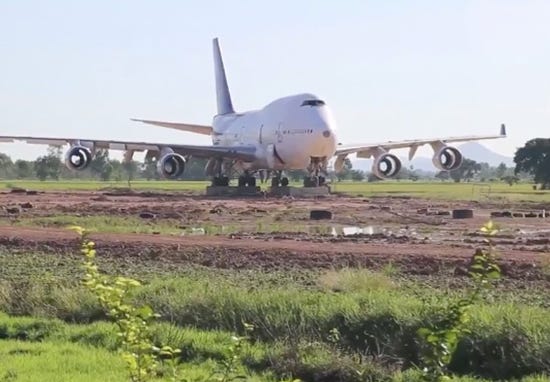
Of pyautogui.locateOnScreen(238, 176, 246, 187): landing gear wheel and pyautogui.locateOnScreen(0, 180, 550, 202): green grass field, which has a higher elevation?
pyautogui.locateOnScreen(238, 176, 246, 187): landing gear wheel

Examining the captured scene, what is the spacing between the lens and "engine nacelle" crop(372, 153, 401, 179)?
64.1m

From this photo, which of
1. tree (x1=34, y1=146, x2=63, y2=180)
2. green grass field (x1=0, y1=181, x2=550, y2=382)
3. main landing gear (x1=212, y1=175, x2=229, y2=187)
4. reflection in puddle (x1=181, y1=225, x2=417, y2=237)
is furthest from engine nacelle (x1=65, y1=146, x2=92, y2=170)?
tree (x1=34, y1=146, x2=63, y2=180)

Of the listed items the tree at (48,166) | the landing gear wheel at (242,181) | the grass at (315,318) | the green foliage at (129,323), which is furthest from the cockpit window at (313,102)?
the tree at (48,166)

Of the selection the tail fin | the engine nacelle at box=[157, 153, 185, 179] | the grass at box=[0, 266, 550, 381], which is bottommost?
the grass at box=[0, 266, 550, 381]

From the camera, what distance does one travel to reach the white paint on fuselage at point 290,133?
58.5m

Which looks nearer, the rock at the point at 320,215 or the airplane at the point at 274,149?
the rock at the point at 320,215

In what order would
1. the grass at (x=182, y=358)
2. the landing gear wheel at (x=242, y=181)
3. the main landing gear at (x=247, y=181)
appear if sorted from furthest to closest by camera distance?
1. the landing gear wheel at (x=242, y=181)
2. the main landing gear at (x=247, y=181)
3. the grass at (x=182, y=358)

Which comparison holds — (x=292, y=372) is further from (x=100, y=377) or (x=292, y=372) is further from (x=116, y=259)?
(x=116, y=259)

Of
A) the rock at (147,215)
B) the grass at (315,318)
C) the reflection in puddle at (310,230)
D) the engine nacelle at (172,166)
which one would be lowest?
the grass at (315,318)

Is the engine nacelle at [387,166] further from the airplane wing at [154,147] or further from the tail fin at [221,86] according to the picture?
the tail fin at [221,86]

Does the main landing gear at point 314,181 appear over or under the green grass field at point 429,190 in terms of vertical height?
over

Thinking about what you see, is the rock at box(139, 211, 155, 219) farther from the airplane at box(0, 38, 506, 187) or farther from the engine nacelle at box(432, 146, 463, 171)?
the engine nacelle at box(432, 146, 463, 171)

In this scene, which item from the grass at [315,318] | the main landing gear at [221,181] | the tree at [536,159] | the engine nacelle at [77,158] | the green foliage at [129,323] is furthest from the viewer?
the tree at [536,159]

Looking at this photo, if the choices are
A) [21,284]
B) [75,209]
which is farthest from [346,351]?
[75,209]
